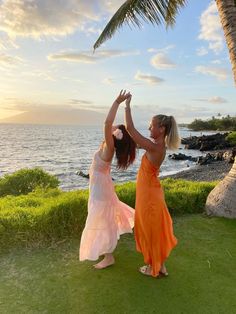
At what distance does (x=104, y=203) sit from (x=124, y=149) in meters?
0.89

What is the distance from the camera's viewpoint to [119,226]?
5.94 m

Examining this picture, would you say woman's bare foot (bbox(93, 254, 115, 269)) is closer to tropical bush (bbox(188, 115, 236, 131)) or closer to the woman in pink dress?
the woman in pink dress

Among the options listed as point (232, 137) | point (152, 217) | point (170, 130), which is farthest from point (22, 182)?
point (232, 137)

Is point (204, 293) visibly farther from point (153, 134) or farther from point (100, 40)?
point (100, 40)

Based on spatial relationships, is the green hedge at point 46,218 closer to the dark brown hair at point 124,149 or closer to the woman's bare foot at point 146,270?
the woman's bare foot at point 146,270

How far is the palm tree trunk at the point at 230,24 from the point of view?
8.16 metres

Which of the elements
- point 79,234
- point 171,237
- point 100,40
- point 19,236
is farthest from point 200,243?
point 100,40

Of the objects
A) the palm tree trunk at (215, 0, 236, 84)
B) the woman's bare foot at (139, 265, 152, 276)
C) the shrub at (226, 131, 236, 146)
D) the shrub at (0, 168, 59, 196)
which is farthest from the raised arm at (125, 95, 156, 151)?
the shrub at (226, 131, 236, 146)

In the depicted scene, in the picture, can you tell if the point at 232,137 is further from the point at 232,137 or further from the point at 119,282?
the point at 119,282

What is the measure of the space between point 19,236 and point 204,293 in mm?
Result: 3271

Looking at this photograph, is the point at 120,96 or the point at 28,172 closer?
the point at 120,96

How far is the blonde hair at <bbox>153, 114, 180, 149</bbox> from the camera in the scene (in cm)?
494

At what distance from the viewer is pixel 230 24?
8203 mm

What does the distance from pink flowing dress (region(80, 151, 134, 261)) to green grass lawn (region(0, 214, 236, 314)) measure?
0.37m
